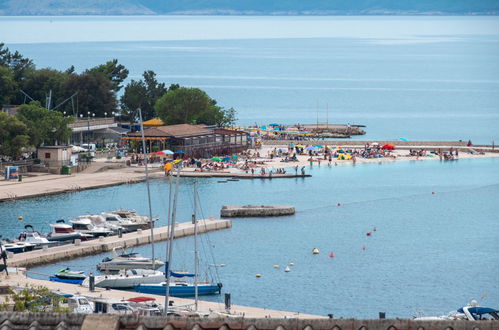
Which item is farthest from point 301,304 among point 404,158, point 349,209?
point 404,158

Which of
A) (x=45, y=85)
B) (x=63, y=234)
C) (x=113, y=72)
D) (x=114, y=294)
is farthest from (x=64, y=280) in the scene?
(x=113, y=72)

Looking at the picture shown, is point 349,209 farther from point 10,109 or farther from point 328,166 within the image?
point 10,109

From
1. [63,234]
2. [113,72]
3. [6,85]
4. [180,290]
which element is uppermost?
[113,72]

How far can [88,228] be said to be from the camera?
2542 inches

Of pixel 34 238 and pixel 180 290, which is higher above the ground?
pixel 34 238

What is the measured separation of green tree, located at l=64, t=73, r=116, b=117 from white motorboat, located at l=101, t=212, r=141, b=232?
47570mm

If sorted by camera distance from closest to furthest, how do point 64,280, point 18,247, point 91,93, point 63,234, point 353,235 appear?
1. point 64,280
2. point 18,247
3. point 63,234
4. point 353,235
5. point 91,93

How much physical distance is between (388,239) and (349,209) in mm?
12066

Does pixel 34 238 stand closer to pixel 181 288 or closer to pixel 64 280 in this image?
pixel 64 280

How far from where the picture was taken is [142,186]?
8619 cm

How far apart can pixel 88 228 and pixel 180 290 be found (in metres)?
17.2

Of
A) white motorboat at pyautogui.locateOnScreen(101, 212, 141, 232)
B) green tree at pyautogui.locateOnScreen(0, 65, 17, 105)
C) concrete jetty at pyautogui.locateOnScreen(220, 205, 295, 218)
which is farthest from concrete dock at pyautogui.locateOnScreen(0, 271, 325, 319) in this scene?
green tree at pyautogui.locateOnScreen(0, 65, 17, 105)

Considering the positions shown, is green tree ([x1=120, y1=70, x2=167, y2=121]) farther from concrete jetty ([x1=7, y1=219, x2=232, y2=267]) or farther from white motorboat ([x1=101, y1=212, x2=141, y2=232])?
concrete jetty ([x1=7, y1=219, x2=232, y2=267])

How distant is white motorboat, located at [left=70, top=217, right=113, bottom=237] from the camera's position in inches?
2518
